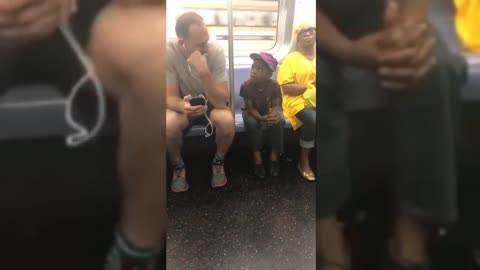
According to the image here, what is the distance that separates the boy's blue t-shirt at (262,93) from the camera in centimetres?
91

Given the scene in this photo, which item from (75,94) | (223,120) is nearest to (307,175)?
(223,120)

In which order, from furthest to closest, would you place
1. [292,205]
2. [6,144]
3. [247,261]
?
[292,205] → [247,261] → [6,144]

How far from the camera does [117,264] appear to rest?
1.83 feet

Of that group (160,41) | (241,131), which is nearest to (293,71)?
(241,131)

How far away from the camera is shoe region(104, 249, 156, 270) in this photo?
55 cm

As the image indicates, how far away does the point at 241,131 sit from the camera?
0.93 meters

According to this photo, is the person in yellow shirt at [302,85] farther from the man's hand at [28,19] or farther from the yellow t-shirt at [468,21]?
the man's hand at [28,19]

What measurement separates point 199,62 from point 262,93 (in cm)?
22

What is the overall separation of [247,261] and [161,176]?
45cm

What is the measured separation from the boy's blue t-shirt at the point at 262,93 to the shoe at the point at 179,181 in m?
0.30

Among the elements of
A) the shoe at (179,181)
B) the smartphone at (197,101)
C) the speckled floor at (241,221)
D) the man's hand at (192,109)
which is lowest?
the speckled floor at (241,221)

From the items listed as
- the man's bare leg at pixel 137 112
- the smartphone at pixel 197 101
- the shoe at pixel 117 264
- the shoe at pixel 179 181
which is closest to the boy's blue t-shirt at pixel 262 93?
the smartphone at pixel 197 101

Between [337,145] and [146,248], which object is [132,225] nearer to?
[146,248]

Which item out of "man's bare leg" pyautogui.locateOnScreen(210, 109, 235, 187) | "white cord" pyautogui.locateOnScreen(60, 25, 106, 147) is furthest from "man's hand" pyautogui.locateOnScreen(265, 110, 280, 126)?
"white cord" pyautogui.locateOnScreen(60, 25, 106, 147)
